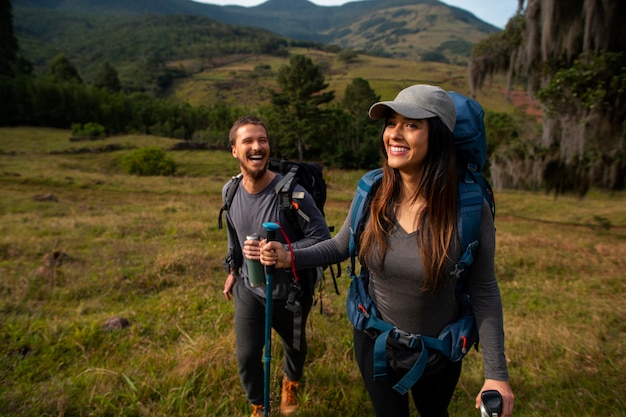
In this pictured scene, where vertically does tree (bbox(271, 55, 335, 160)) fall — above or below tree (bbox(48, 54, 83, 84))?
below

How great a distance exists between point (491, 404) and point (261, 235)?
65.7 inches

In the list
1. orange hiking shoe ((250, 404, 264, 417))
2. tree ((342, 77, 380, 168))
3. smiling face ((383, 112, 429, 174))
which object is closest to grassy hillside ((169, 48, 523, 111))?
tree ((342, 77, 380, 168))

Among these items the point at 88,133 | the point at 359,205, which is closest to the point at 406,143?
the point at 359,205

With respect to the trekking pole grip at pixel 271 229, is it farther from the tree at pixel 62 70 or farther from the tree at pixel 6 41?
the tree at pixel 62 70

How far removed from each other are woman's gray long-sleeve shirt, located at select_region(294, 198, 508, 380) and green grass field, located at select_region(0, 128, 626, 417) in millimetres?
1331

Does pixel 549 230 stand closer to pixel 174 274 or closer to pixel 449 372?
pixel 174 274

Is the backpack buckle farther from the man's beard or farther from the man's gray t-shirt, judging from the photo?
the man's beard

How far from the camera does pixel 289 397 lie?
2953mm

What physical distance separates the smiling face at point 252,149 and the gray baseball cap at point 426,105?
3.63 ft

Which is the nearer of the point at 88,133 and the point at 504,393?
the point at 504,393

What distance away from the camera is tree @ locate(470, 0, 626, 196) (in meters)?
8.13

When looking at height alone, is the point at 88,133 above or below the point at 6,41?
below

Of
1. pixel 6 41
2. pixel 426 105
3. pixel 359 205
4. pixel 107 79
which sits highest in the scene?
pixel 6 41

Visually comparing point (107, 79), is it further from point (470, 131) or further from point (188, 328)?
point (470, 131)
